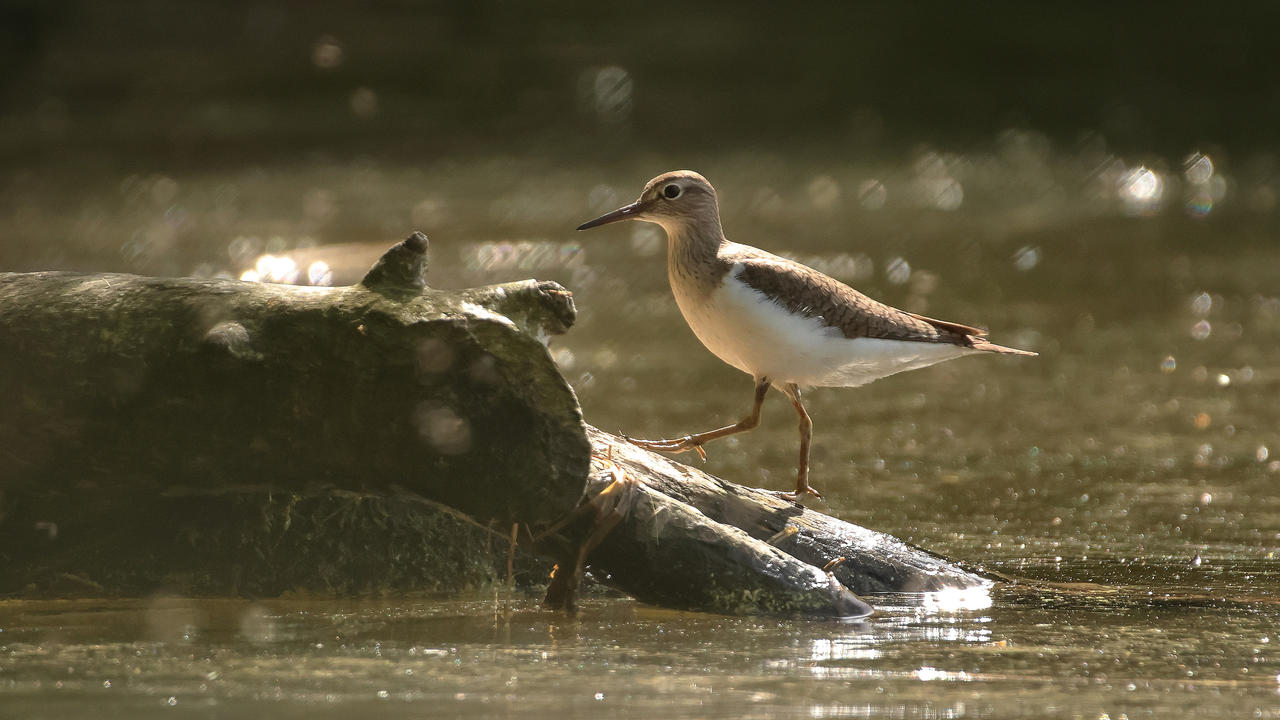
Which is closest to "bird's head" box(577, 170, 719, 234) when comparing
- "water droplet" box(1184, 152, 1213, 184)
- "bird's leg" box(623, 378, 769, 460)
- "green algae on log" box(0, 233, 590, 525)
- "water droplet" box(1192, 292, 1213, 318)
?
"bird's leg" box(623, 378, 769, 460)

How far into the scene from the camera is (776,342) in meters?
5.52

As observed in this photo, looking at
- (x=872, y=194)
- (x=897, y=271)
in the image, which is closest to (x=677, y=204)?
(x=897, y=271)

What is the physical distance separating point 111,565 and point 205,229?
27.0 ft

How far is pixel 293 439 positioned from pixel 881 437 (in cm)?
440

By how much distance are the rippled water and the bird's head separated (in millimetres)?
1361

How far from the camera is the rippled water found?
138 inches

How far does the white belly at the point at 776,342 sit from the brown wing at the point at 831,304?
3 cm

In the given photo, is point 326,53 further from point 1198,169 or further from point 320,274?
point 1198,169

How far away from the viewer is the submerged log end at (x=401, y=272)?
4074mm

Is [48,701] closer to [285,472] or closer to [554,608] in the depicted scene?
[285,472]

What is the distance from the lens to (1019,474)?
7.00m

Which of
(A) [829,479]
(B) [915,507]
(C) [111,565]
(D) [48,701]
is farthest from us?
(A) [829,479]

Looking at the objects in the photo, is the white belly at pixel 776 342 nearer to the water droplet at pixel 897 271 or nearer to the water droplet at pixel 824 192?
the water droplet at pixel 897 271

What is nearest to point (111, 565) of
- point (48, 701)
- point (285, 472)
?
point (285, 472)
